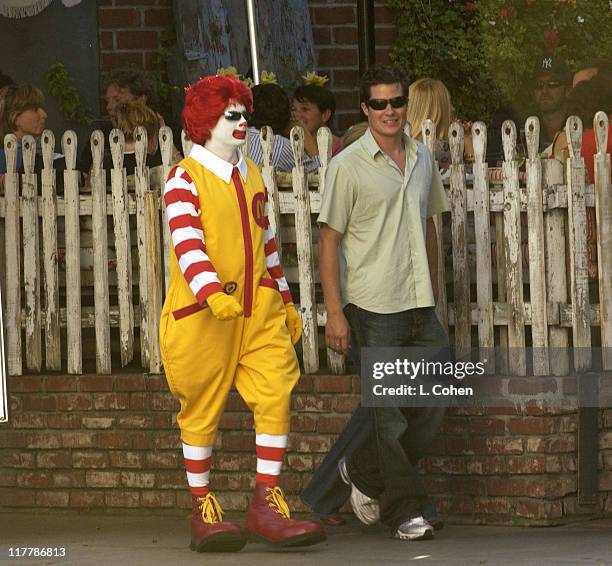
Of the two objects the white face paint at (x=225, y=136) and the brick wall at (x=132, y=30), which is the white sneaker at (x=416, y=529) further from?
the brick wall at (x=132, y=30)

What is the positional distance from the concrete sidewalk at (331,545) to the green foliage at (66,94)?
380 cm

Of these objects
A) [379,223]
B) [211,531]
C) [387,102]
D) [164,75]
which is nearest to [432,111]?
[387,102]

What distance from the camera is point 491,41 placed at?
1224 centimetres

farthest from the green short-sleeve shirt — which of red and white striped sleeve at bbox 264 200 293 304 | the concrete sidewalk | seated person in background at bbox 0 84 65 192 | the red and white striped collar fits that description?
seated person in background at bbox 0 84 65 192

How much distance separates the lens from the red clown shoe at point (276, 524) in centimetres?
773

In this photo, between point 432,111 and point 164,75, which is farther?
point 164,75

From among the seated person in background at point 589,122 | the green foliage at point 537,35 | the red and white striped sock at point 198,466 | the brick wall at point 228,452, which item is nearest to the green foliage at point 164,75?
the green foliage at point 537,35

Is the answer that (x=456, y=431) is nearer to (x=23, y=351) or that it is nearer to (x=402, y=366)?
(x=402, y=366)

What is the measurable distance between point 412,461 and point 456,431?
45cm

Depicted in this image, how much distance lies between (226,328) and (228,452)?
133cm

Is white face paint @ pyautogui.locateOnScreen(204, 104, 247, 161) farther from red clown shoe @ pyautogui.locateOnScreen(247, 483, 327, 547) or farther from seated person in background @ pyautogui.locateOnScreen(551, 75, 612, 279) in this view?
seated person in background @ pyautogui.locateOnScreen(551, 75, 612, 279)

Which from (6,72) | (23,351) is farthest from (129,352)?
(6,72)

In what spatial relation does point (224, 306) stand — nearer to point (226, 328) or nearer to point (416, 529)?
point (226, 328)

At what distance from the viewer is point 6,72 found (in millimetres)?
12234
